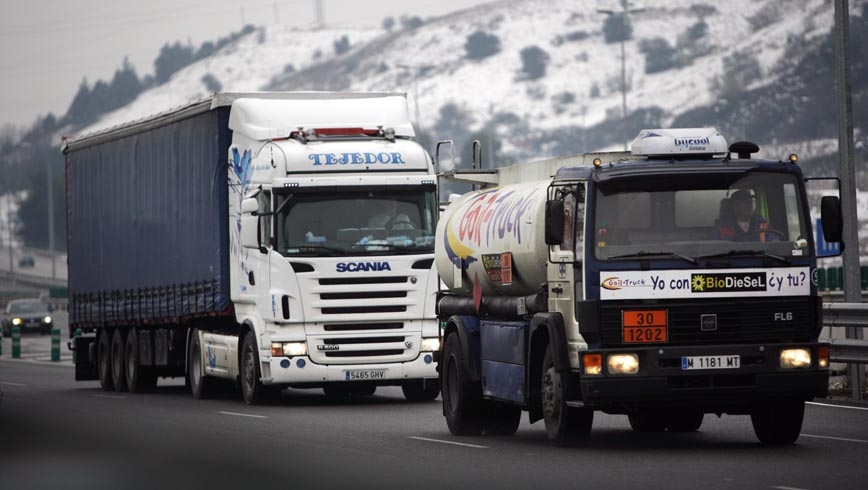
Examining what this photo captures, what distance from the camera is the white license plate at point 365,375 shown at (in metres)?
22.7

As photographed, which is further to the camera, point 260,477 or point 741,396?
point 741,396

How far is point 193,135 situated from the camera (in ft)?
84.5

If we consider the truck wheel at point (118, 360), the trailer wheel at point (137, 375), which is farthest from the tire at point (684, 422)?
the truck wheel at point (118, 360)

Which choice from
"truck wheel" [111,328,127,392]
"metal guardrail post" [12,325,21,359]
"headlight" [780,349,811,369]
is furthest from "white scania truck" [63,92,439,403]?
"metal guardrail post" [12,325,21,359]

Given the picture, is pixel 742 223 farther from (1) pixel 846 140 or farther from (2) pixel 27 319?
(2) pixel 27 319

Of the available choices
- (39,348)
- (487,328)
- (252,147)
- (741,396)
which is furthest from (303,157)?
(39,348)

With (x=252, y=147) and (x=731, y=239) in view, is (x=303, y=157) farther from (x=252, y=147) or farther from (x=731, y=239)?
(x=731, y=239)

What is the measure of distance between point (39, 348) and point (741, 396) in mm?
46676

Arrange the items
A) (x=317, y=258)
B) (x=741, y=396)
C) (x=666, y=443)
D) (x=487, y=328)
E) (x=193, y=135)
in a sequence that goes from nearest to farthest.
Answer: (x=741, y=396) < (x=666, y=443) < (x=487, y=328) < (x=317, y=258) < (x=193, y=135)

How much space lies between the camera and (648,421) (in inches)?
688

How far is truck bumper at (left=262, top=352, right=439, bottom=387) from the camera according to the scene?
22.6 metres

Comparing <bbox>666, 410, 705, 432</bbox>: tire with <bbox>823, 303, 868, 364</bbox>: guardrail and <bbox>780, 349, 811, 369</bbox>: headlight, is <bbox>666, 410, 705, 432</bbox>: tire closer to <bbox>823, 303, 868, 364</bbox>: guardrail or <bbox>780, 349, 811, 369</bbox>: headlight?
<bbox>780, 349, 811, 369</bbox>: headlight

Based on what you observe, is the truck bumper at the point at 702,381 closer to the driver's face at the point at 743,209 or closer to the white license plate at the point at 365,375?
the driver's face at the point at 743,209

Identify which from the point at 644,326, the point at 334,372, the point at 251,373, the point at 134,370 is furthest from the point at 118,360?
the point at 644,326
